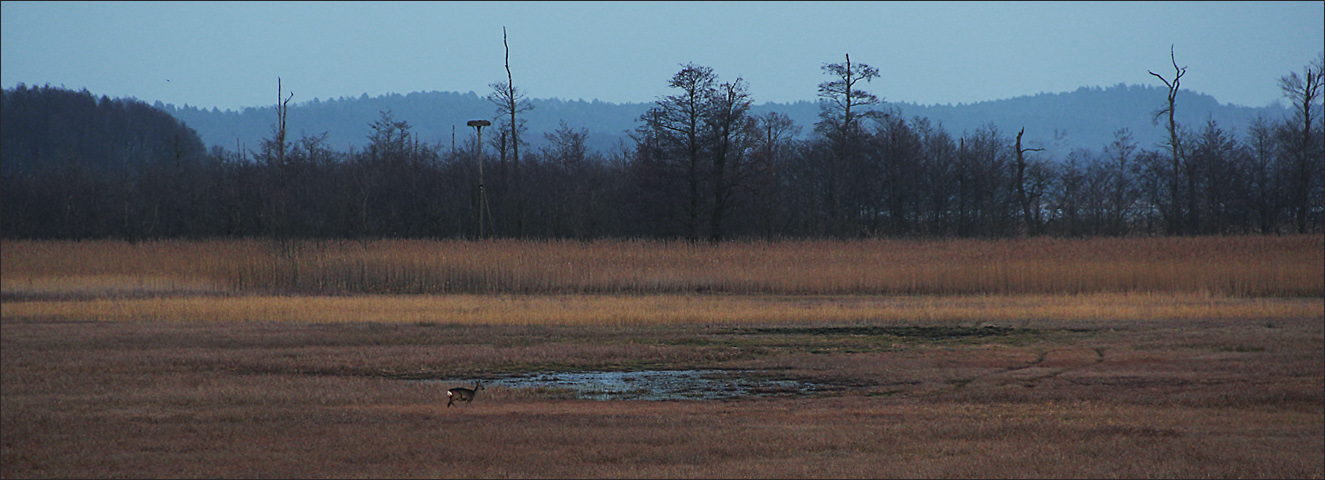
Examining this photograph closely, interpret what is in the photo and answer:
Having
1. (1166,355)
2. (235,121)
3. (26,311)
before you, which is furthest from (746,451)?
(235,121)

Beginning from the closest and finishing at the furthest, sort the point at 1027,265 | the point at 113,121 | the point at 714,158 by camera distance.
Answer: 1. the point at 1027,265
2. the point at 714,158
3. the point at 113,121

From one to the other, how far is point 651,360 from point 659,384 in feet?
5.83

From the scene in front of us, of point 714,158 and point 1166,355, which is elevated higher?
point 714,158

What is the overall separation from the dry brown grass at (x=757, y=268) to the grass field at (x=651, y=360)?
87 millimetres

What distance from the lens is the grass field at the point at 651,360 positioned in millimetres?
7656

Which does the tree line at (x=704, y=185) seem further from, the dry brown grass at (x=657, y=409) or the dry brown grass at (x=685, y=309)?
the dry brown grass at (x=657, y=409)

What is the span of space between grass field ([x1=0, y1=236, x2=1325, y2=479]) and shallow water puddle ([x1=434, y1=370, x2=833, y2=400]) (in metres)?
0.41

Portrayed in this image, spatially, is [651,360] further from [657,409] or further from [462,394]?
[462,394]

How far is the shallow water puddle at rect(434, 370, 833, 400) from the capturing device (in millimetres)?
10758

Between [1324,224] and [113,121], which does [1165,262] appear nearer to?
[1324,224]

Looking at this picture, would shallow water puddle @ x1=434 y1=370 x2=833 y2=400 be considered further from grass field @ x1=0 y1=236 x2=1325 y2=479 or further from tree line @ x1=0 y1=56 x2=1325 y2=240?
tree line @ x1=0 y1=56 x2=1325 y2=240

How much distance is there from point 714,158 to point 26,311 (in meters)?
25.5

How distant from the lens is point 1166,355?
13.5 m

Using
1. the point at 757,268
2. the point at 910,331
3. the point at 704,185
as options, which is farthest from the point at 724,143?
the point at 910,331
